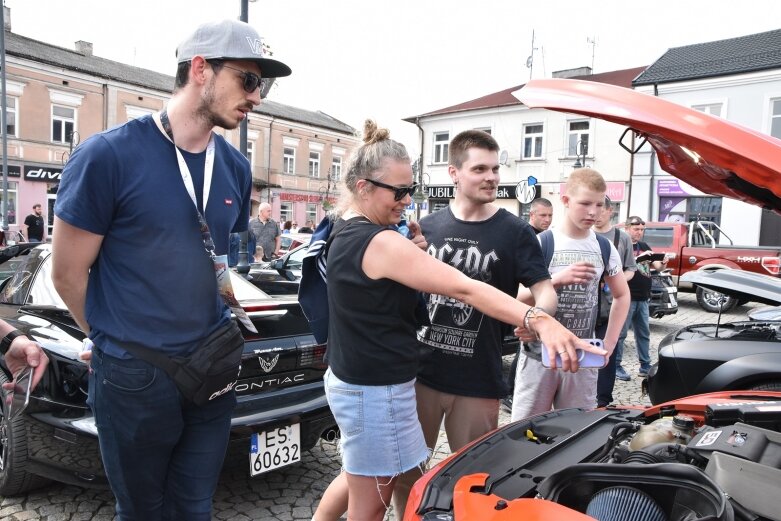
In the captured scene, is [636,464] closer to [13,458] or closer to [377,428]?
[377,428]

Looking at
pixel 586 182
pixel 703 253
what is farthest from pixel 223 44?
pixel 703 253

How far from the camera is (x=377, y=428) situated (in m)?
1.99

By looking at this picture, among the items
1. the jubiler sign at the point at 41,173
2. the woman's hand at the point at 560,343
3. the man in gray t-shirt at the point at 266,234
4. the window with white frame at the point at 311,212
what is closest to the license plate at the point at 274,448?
the woman's hand at the point at 560,343

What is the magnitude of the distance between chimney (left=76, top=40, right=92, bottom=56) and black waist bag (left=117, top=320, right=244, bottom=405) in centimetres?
3333

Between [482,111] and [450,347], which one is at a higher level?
[482,111]

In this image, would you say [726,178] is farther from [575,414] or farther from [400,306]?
[400,306]

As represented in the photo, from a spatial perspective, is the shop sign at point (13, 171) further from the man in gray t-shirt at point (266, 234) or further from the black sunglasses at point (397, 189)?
the black sunglasses at point (397, 189)

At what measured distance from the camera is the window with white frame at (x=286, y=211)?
37156mm

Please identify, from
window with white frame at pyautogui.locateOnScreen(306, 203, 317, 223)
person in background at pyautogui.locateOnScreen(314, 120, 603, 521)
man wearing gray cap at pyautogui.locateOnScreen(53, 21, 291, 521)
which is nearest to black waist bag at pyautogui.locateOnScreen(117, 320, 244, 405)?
man wearing gray cap at pyautogui.locateOnScreen(53, 21, 291, 521)

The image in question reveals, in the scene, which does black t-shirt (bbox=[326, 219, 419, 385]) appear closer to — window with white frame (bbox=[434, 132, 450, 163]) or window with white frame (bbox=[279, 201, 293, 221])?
window with white frame (bbox=[434, 132, 450, 163])

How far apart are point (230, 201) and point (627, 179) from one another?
926 inches

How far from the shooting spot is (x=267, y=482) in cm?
343

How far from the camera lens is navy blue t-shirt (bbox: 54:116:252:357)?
168 centimetres

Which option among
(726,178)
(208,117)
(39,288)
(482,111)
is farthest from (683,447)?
(482,111)
